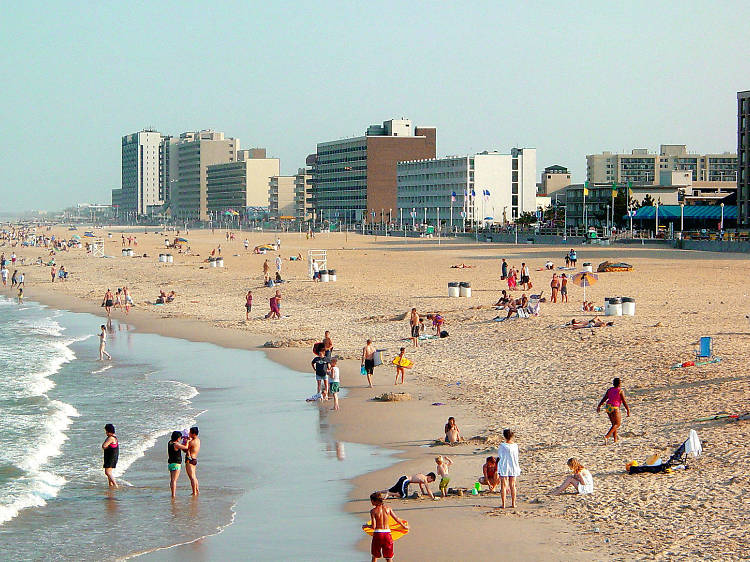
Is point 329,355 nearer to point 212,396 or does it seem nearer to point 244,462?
point 212,396

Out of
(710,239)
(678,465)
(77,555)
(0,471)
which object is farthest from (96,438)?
(710,239)

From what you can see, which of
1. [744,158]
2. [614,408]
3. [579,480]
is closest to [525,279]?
[614,408]

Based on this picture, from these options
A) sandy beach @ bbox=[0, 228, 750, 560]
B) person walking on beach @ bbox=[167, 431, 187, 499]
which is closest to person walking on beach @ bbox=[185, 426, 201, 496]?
person walking on beach @ bbox=[167, 431, 187, 499]

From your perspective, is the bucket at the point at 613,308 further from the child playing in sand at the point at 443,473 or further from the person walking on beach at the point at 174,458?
the person walking on beach at the point at 174,458

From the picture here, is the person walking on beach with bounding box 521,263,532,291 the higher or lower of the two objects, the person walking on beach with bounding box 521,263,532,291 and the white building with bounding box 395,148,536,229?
the lower

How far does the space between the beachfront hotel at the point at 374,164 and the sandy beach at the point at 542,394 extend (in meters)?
131

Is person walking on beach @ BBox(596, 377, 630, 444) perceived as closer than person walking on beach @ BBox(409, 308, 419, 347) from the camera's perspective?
Yes

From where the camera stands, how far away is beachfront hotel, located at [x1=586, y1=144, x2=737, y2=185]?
631 feet

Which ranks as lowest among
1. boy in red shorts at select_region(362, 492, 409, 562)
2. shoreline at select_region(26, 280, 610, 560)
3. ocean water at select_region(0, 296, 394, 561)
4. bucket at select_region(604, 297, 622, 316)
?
ocean water at select_region(0, 296, 394, 561)

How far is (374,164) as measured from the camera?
593ft

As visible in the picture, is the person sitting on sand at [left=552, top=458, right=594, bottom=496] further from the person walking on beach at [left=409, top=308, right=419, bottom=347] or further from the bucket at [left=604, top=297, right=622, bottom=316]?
the bucket at [left=604, top=297, right=622, bottom=316]

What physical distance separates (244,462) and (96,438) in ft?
12.2

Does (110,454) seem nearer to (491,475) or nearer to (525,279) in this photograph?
(491,475)

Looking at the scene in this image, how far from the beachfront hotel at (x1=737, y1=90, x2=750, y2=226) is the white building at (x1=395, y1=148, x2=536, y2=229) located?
57098 mm
